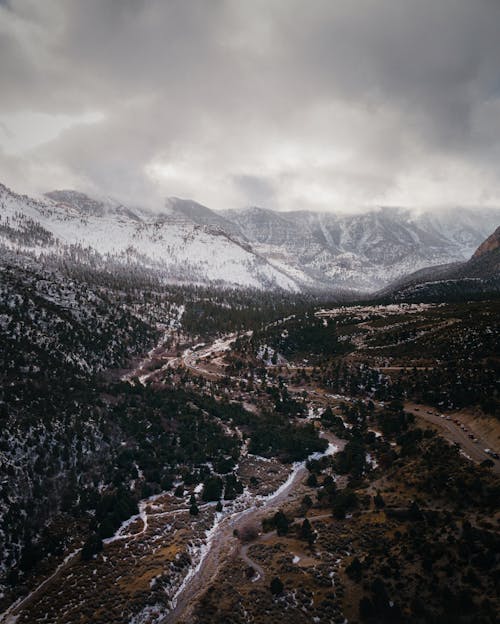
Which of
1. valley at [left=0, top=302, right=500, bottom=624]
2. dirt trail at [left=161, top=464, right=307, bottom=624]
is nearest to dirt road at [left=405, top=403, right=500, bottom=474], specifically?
valley at [left=0, top=302, right=500, bottom=624]

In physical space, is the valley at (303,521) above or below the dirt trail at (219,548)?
above

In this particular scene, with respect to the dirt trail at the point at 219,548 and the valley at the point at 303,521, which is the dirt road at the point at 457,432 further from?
the dirt trail at the point at 219,548

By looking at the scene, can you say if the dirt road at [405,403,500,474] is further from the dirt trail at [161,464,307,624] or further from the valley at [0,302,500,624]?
the dirt trail at [161,464,307,624]

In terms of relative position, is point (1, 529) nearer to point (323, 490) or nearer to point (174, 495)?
point (174, 495)

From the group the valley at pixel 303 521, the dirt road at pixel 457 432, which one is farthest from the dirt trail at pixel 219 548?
the dirt road at pixel 457 432

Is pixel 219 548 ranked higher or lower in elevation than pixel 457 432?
lower

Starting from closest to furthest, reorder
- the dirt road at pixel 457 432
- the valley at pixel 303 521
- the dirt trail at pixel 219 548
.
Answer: the valley at pixel 303 521
the dirt trail at pixel 219 548
the dirt road at pixel 457 432

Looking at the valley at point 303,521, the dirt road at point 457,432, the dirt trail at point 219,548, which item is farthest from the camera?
the dirt road at point 457,432

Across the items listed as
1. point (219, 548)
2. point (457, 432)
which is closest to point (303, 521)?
Answer: point (219, 548)

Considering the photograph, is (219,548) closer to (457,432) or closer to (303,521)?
(303,521)

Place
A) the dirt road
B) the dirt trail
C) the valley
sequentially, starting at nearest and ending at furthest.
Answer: the valley < the dirt trail < the dirt road

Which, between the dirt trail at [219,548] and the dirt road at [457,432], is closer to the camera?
the dirt trail at [219,548]

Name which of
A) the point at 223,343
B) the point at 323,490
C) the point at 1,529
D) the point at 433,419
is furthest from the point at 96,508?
the point at 223,343
